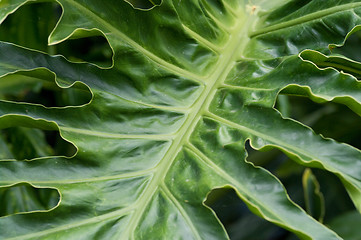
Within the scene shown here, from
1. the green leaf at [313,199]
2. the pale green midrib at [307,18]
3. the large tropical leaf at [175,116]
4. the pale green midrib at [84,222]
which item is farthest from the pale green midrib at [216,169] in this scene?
the green leaf at [313,199]

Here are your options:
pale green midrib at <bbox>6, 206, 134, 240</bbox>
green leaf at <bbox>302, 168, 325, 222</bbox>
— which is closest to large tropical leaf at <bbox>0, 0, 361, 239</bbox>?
pale green midrib at <bbox>6, 206, 134, 240</bbox>

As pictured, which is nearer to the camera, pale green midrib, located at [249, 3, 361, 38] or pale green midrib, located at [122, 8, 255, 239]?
pale green midrib, located at [122, 8, 255, 239]

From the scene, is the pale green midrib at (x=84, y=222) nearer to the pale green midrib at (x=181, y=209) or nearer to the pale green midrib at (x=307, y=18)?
the pale green midrib at (x=181, y=209)

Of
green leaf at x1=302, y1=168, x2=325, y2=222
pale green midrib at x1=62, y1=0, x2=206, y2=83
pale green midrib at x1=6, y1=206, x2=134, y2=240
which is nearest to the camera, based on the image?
pale green midrib at x1=6, y1=206, x2=134, y2=240

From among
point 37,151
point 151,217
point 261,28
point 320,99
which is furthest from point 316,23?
point 37,151

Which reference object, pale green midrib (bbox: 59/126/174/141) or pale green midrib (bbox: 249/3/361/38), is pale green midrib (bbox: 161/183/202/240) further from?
pale green midrib (bbox: 249/3/361/38)

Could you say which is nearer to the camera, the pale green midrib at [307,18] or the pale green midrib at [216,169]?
the pale green midrib at [216,169]

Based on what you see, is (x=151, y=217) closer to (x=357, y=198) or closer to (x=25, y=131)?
(x=357, y=198)
